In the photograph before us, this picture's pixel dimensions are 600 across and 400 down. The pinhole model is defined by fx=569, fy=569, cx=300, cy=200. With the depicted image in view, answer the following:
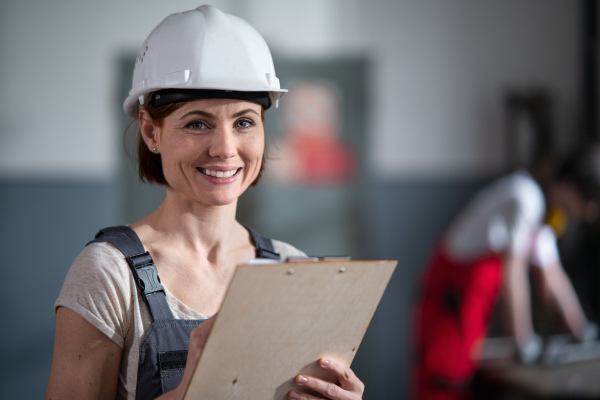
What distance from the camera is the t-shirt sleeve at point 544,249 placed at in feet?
10.3

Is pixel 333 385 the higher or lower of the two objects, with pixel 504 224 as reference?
higher

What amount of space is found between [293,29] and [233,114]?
9.47 ft

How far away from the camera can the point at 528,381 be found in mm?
2537

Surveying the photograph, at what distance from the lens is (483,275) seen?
2.82 meters

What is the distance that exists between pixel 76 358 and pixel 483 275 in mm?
2295

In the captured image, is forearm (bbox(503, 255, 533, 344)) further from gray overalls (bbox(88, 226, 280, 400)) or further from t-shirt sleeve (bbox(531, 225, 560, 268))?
gray overalls (bbox(88, 226, 280, 400))

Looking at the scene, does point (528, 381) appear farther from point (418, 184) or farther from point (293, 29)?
point (293, 29)

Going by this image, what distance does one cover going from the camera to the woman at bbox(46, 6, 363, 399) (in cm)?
92

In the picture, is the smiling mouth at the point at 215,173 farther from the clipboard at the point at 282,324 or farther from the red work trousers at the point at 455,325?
the red work trousers at the point at 455,325

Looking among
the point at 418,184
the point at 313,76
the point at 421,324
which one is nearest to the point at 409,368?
the point at 421,324

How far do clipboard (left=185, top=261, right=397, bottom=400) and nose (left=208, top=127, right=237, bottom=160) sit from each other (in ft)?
0.98

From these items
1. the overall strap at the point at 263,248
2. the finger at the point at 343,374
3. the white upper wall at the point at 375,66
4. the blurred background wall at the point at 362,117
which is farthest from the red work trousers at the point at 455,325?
the finger at the point at 343,374

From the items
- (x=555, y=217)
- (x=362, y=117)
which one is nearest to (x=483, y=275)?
(x=555, y=217)

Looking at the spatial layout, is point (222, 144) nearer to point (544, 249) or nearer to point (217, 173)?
point (217, 173)
